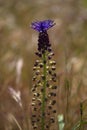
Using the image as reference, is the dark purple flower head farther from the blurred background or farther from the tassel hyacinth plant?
the blurred background

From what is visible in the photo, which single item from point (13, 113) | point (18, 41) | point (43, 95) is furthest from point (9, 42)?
point (43, 95)

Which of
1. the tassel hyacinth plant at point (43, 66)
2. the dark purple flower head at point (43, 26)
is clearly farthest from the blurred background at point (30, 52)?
the dark purple flower head at point (43, 26)

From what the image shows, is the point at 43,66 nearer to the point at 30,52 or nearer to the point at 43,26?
the point at 43,26

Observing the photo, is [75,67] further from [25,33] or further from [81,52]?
[25,33]

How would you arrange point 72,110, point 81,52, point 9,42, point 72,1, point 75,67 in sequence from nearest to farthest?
point 72,110 → point 75,67 → point 81,52 → point 9,42 → point 72,1

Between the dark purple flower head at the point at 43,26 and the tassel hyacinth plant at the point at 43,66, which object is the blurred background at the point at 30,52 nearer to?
the tassel hyacinth plant at the point at 43,66

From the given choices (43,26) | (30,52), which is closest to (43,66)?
(43,26)

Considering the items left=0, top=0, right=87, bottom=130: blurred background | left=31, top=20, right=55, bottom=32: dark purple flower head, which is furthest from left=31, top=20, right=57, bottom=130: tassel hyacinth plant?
left=0, top=0, right=87, bottom=130: blurred background

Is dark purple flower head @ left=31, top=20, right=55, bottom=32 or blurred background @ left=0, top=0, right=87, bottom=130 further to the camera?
blurred background @ left=0, top=0, right=87, bottom=130
